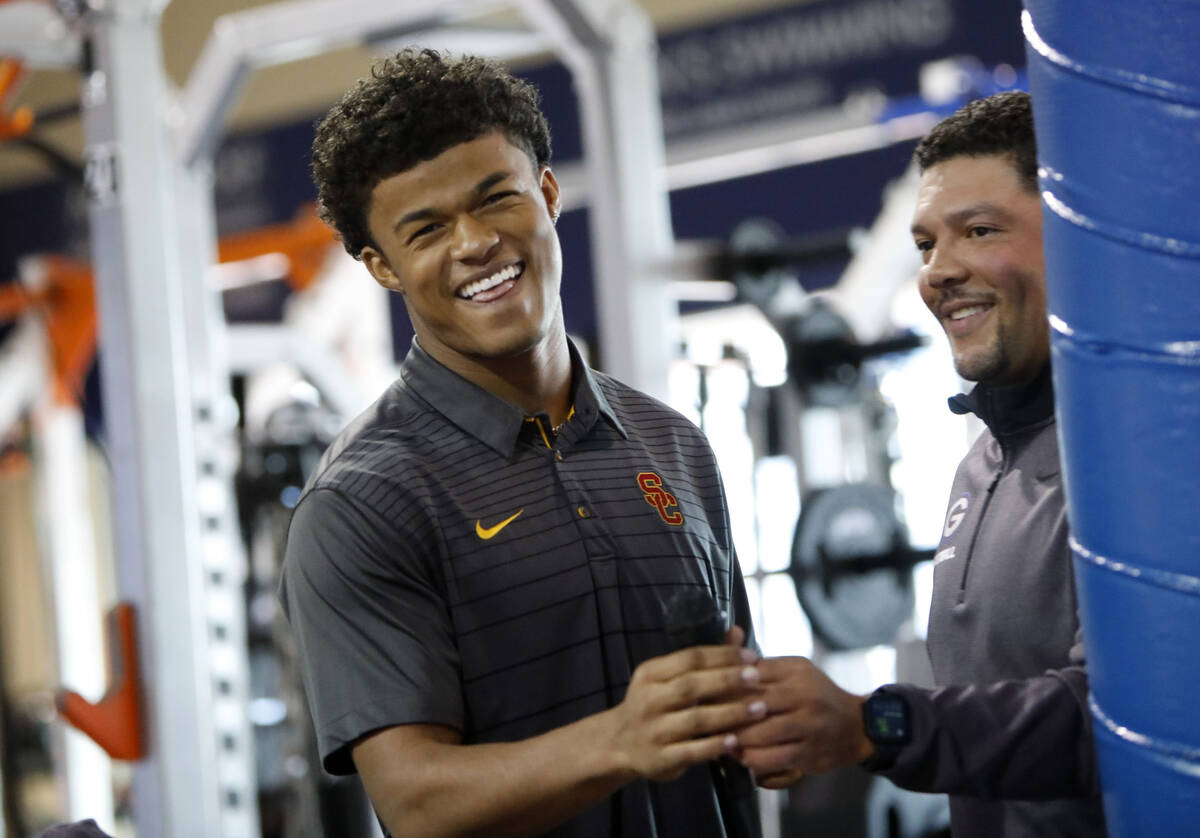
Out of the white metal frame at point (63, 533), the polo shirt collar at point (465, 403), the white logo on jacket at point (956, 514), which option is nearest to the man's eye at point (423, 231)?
the polo shirt collar at point (465, 403)

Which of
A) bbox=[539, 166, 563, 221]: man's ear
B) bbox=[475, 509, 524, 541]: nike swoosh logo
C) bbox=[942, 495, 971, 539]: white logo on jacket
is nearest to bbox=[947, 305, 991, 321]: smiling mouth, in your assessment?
bbox=[942, 495, 971, 539]: white logo on jacket

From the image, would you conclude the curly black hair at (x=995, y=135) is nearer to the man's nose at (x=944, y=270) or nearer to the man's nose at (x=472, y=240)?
the man's nose at (x=944, y=270)

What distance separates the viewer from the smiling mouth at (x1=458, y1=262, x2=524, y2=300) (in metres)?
1.47

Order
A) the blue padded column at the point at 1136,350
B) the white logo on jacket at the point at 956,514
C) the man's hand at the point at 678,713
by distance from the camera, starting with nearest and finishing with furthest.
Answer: the blue padded column at the point at 1136,350 < the man's hand at the point at 678,713 < the white logo on jacket at the point at 956,514

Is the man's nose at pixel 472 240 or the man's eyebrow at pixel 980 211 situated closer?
the man's nose at pixel 472 240

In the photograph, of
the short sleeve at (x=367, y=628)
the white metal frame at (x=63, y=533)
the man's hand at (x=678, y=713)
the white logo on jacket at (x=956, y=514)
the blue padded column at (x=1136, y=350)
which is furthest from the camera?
the white metal frame at (x=63, y=533)

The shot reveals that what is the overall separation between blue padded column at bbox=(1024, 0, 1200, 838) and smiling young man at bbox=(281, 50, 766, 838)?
0.35 meters

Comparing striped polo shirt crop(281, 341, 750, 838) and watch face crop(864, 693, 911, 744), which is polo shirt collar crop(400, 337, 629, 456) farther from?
watch face crop(864, 693, 911, 744)

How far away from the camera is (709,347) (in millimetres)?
4316

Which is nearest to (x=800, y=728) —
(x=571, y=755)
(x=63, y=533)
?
(x=571, y=755)

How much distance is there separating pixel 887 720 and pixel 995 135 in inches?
27.1

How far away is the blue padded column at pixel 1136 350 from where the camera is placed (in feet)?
3.29

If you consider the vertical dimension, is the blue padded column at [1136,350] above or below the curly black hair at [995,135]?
below

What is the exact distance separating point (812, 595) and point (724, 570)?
7.72 ft
